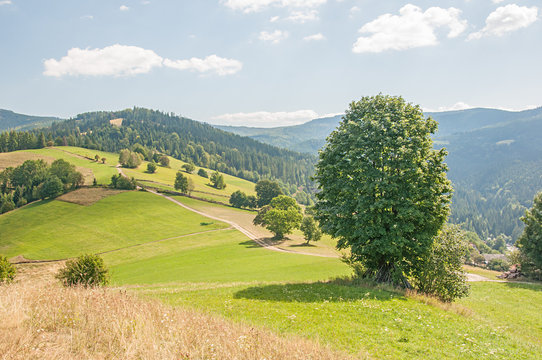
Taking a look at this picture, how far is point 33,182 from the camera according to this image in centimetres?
10812

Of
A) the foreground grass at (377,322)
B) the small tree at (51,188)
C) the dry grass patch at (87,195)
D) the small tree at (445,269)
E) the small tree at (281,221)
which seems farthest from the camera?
the small tree at (51,188)

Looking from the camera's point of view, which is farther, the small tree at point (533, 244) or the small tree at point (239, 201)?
the small tree at point (239, 201)

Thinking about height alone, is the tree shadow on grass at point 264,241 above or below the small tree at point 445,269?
below

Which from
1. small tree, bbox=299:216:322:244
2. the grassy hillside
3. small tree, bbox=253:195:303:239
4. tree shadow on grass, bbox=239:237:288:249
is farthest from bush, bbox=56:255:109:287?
small tree, bbox=253:195:303:239

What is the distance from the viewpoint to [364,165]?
22.8 meters

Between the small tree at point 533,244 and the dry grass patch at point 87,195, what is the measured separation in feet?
380

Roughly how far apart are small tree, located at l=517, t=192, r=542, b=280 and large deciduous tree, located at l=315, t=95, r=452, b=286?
29.3 metres

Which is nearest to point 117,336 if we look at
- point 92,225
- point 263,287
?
point 263,287

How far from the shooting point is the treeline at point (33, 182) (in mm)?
101125

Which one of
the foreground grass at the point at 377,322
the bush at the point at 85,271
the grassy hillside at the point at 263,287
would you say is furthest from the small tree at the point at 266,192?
the foreground grass at the point at 377,322

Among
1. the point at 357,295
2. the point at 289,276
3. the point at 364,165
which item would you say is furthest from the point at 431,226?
the point at 289,276

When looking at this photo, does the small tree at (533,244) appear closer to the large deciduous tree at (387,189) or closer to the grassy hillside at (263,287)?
the grassy hillside at (263,287)

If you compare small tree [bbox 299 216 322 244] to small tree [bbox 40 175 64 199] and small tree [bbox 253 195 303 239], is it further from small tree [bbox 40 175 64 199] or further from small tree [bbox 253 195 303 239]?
small tree [bbox 40 175 64 199]

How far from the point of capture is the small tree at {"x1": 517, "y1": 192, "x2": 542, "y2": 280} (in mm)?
40062
